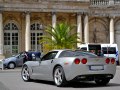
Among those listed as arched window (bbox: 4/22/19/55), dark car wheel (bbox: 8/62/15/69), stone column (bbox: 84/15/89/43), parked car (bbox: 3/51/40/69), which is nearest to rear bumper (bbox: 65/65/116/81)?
parked car (bbox: 3/51/40/69)

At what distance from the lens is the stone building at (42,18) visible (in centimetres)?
4578

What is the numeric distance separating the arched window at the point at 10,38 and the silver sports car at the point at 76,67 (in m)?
31.5

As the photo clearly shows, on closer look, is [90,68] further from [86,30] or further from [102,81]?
[86,30]

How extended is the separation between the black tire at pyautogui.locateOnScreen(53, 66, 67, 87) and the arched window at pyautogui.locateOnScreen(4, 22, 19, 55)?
32179 millimetres

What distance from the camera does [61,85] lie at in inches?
576

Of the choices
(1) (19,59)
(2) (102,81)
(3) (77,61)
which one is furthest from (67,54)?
(1) (19,59)

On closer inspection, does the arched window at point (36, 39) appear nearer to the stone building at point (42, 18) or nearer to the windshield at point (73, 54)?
the stone building at point (42, 18)

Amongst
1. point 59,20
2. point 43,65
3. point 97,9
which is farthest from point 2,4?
point 43,65

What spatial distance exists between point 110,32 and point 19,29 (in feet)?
36.8

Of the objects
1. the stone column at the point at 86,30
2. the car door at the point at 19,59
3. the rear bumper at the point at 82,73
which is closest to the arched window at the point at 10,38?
the stone column at the point at 86,30

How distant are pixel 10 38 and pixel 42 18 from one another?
460cm

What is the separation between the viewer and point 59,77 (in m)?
14.7

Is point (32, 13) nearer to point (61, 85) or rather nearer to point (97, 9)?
point (97, 9)

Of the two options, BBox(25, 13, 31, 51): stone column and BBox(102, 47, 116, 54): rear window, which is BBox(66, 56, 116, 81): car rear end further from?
BBox(25, 13, 31, 51): stone column
